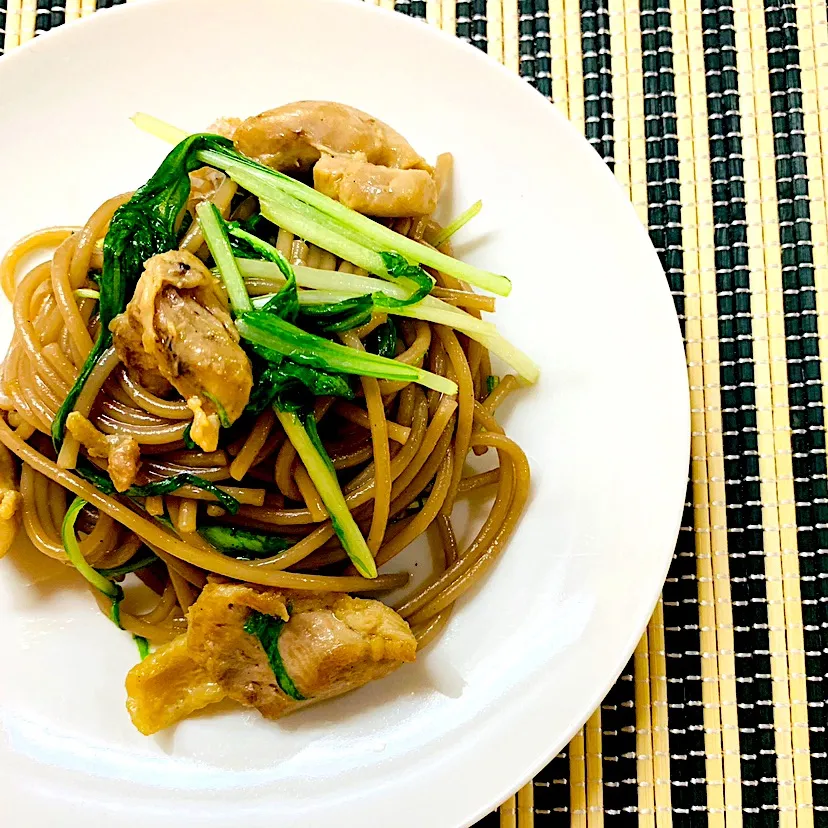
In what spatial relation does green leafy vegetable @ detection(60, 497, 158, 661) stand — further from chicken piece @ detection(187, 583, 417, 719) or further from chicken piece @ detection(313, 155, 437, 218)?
chicken piece @ detection(313, 155, 437, 218)

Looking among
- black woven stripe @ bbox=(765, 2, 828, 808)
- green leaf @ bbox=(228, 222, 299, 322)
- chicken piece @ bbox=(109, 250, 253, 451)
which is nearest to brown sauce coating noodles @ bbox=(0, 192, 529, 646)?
green leaf @ bbox=(228, 222, 299, 322)

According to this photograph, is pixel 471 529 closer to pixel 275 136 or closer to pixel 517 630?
pixel 517 630

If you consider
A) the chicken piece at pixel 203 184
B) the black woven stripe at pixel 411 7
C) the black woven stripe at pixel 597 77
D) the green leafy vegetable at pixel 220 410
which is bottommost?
the green leafy vegetable at pixel 220 410

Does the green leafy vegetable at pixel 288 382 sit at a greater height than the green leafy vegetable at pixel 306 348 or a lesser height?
lesser

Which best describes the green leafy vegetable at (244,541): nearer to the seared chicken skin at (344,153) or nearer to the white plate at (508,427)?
the white plate at (508,427)

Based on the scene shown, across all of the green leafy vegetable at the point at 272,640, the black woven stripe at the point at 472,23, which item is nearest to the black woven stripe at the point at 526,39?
the black woven stripe at the point at 472,23
